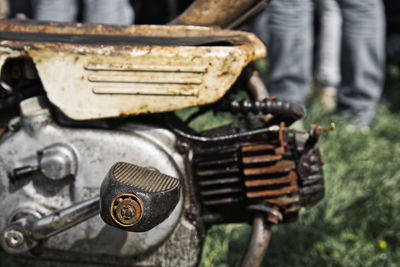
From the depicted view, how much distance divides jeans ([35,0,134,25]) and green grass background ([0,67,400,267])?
56.6 inches

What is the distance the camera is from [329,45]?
3.14 metres

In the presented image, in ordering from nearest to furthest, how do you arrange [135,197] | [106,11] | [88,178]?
[135,197], [88,178], [106,11]

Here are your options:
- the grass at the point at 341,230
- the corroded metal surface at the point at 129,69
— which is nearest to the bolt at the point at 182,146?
the corroded metal surface at the point at 129,69

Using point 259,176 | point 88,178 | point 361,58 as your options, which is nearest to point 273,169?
point 259,176

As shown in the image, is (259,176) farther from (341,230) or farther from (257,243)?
(341,230)

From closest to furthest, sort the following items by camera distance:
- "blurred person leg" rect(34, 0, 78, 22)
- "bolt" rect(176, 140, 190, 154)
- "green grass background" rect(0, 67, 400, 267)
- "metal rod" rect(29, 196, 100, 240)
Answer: "metal rod" rect(29, 196, 100, 240)
"bolt" rect(176, 140, 190, 154)
"green grass background" rect(0, 67, 400, 267)
"blurred person leg" rect(34, 0, 78, 22)

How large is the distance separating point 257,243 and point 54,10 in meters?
2.02

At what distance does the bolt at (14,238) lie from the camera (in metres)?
1.10

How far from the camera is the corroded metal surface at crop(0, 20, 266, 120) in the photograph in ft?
3.37

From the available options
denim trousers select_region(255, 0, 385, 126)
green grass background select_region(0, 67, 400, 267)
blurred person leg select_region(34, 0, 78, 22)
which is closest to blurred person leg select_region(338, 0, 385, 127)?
denim trousers select_region(255, 0, 385, 126)

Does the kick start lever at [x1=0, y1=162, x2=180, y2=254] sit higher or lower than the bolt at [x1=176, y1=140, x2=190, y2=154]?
higher

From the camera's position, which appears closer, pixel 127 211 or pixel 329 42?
pixel 127 211

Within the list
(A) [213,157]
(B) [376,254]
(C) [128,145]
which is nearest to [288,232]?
(B) [376,254]

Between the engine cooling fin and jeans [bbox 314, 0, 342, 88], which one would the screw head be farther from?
jeans [bbox 314, 0, 342, 88]
